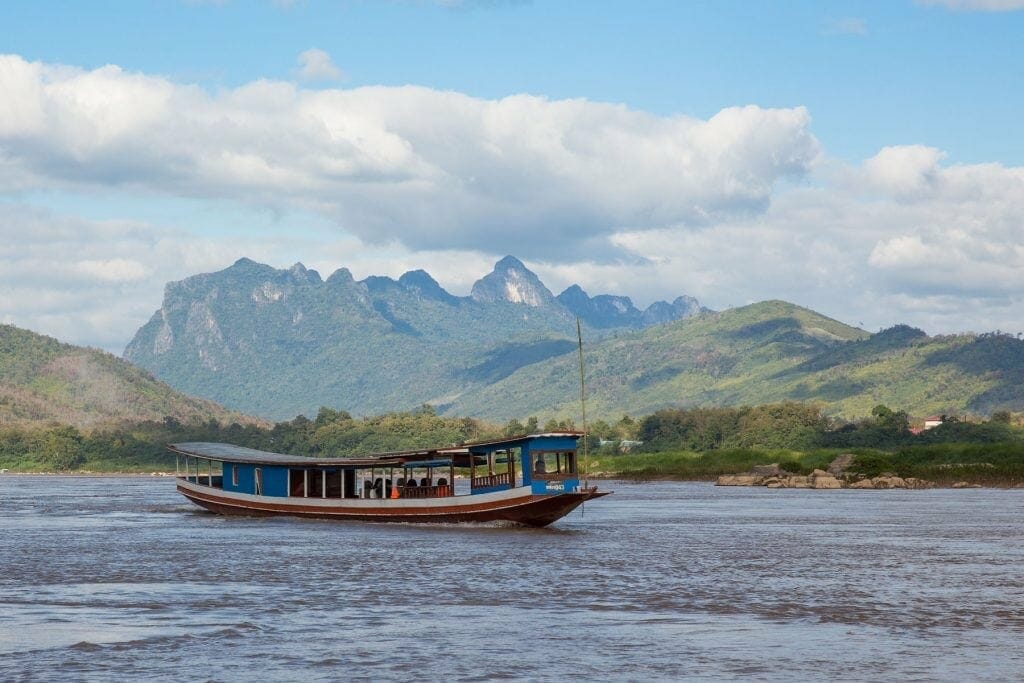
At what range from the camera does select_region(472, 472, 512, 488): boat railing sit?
6844 centimetres

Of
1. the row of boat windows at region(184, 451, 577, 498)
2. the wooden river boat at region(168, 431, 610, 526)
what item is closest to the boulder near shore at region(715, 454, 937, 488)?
the wooden river boat at region(168, 431, 610, 526)

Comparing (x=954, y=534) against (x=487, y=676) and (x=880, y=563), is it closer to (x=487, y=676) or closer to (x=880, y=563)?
(x=880, y=563)

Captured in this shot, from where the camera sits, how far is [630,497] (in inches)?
4624

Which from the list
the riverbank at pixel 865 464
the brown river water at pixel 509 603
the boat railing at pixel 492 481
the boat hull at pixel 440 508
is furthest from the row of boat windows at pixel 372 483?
the riverbank at pixel 865 464

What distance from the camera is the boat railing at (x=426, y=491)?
7088 centimetres

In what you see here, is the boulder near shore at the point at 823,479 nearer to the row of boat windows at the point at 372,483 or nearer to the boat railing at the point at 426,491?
the row of boat windows at the point at 372,483

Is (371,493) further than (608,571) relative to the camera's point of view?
Yes

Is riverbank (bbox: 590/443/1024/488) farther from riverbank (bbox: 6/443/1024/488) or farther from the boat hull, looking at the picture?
the boat hull

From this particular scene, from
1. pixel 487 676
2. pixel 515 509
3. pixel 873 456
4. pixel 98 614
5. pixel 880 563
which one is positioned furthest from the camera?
pixel 873 456

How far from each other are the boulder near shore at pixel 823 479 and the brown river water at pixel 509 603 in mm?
69622

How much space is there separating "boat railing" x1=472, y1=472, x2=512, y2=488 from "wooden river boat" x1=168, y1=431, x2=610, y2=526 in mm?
53

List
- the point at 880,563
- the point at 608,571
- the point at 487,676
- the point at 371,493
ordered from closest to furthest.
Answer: the point at 487,676, the point at 608,571, the point at 880,563, the point at 371,493

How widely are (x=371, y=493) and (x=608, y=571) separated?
3019 centimetres

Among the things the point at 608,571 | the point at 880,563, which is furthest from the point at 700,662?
the point at 880,563
